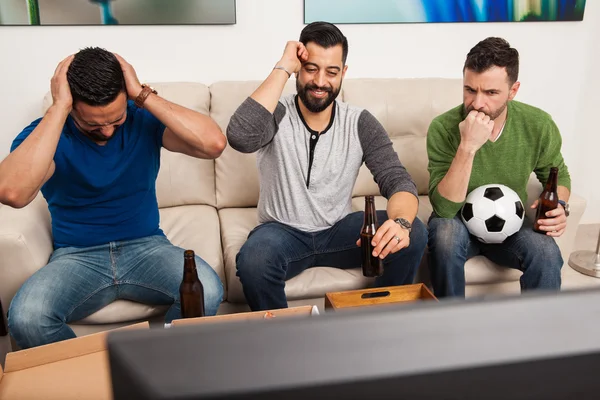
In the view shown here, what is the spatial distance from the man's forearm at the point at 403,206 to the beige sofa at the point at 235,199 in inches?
10.9

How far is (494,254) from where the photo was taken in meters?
2.11

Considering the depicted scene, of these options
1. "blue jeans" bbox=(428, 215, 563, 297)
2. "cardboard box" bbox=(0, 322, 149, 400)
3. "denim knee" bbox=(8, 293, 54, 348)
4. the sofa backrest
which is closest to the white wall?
the sofa backrest

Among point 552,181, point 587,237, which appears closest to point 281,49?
point 552,181

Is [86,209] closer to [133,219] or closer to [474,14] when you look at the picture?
[133,219]

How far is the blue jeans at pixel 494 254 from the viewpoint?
1969 mm

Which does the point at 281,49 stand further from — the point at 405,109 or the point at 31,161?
the point at 31,161

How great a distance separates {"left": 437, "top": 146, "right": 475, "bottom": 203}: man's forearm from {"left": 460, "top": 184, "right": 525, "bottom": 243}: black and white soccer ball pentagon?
0.07 m

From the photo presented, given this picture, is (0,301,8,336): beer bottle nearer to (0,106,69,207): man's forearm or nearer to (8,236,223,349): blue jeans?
(8,236,223,349): blue jeans

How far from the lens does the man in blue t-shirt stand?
1629mm

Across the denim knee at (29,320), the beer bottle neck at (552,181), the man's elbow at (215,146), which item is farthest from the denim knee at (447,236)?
the denim knee at (29,320)

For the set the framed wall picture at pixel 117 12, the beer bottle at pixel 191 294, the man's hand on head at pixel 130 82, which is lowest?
the beer bottle at pixel 191 294

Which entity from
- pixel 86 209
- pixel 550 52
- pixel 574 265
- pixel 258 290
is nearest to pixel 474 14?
pixel 550 52

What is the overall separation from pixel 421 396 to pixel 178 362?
Result: 0.15 m

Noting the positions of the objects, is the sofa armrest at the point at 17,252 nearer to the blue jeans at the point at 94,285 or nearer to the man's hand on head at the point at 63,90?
the blue jeans at the point at 94,285
